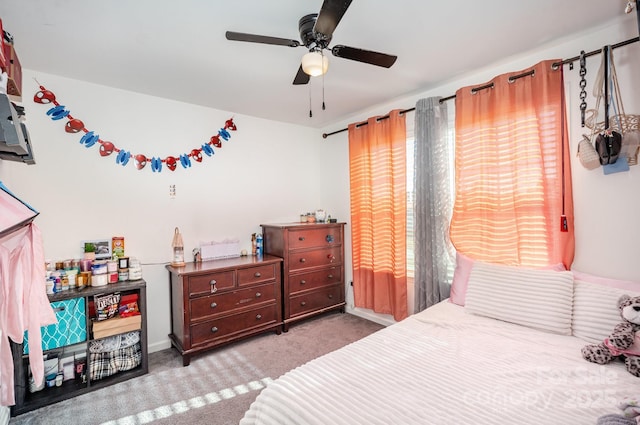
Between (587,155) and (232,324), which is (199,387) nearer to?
(232,324)

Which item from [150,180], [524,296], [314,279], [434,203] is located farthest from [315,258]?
[524,296]

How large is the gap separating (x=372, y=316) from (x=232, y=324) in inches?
63.9

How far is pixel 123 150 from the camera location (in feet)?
8.95

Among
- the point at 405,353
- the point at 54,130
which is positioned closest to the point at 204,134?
the point at 54,130

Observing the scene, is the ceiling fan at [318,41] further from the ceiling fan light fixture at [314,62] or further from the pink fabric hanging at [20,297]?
the pink fabric hanging at [20,297]

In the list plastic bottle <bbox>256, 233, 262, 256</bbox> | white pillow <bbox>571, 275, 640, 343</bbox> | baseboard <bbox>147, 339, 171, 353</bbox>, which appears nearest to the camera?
white pillow <bbox>571, 275, 640, 343</bbox>

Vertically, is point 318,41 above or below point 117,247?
above

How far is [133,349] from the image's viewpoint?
8.10 feet

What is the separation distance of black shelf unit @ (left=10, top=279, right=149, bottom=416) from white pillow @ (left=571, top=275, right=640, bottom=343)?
3.09 m

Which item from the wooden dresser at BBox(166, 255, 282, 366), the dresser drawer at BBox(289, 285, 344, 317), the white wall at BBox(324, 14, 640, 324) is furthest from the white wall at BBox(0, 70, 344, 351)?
the white wall at BBox(324, 14, 640, 324)

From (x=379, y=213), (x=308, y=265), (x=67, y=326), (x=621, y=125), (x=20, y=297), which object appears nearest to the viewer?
(x=20, y=297)

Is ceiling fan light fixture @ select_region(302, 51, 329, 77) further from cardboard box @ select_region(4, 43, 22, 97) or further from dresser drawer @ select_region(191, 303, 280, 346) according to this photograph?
dresser drawer @ select_region(191, 303, 280, 346)

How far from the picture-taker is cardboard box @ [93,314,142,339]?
7.43ft

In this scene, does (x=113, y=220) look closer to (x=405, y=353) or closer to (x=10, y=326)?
(x=10, y=326)
